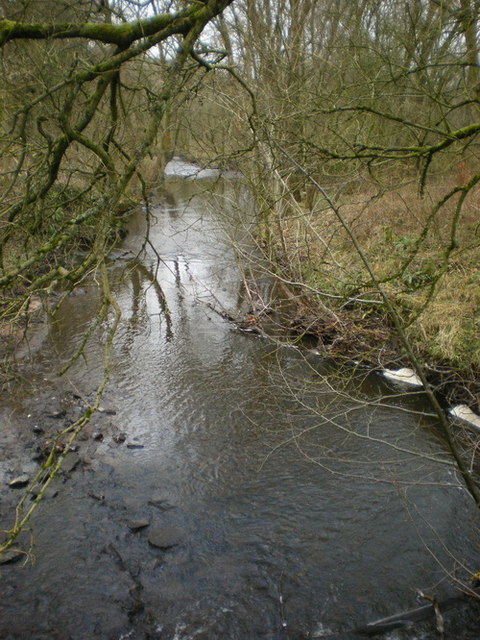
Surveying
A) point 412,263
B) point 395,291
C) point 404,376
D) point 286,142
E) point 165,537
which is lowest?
point 165,537

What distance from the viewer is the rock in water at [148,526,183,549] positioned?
4.64 m

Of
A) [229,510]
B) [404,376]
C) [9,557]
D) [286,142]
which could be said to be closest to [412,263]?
[404,376]

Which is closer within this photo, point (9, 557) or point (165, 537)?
point (9, 557)

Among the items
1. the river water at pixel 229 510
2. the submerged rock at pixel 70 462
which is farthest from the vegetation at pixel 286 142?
the submerged rock at pixel 70 462

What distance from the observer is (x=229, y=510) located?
16.5 feet

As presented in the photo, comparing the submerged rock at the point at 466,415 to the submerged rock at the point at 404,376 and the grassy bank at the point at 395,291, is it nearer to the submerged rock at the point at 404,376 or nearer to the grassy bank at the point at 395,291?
the grassy bank at the point at 395,291

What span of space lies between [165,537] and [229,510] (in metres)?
0.68

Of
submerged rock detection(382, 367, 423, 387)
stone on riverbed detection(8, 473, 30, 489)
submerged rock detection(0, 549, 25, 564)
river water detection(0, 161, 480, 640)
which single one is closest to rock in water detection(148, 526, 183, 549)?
river water detection(0, 161, 480, 640)

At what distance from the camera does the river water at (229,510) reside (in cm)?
401

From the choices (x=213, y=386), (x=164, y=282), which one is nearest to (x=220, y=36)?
(x=164, y=282)

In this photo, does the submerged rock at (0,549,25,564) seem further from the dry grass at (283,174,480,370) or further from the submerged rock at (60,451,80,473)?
the dry grass at (283,174,480,370)

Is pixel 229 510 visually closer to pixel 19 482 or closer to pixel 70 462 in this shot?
pixel 70 462

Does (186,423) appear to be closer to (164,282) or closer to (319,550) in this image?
(319,550)

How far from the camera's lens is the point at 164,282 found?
11.9 metres
